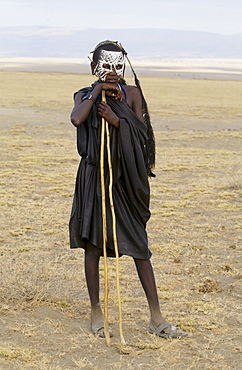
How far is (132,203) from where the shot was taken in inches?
153

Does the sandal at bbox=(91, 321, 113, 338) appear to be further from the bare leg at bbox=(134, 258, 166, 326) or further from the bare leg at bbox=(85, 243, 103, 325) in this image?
the bare leg at bbox=(134, 258, 166, 326)

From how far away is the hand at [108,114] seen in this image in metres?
3.73

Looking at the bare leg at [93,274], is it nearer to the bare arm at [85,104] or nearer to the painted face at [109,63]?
the bare arm at [85,104]

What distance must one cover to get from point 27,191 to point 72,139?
24.0 feet

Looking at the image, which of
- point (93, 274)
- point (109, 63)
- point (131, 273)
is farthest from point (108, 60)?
point (131, 273)

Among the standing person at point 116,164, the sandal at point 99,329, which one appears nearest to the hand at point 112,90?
the standing person at point 116,164

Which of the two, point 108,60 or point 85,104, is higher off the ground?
point 108,60

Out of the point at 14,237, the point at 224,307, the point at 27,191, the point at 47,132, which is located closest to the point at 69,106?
the point at 47,132

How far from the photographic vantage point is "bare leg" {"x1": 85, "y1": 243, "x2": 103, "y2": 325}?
3980 millimetres

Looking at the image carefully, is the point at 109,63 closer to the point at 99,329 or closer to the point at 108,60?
the point at 108,60

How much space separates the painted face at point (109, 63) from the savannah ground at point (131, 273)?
1.77 m

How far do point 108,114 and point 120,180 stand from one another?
0.45 meters

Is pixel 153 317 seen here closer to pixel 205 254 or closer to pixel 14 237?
pixel 205 254

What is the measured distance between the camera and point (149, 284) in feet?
13.0
